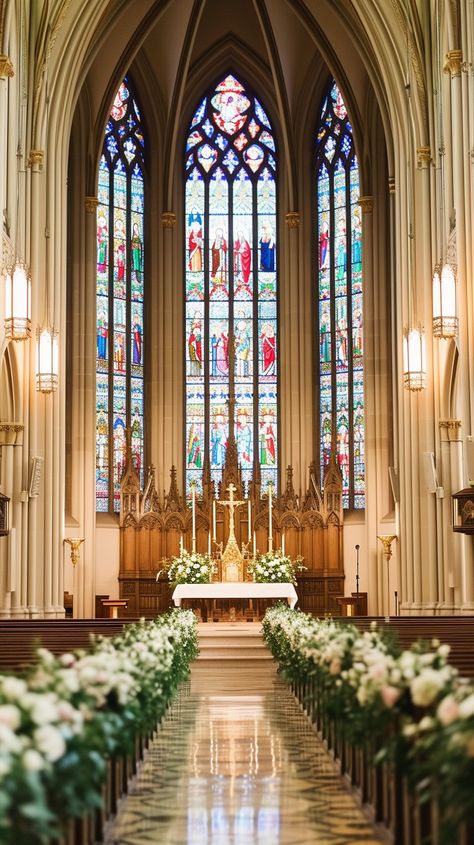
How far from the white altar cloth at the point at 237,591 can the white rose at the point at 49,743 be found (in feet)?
67.6

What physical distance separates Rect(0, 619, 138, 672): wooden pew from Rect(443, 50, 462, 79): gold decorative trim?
11.1 meters

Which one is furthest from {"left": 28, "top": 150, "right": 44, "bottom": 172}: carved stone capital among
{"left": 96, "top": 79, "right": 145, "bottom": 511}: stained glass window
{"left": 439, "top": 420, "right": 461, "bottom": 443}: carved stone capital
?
{"left": 439, "top": 420, "right": 461, "bottom": 443}: carved stone capital

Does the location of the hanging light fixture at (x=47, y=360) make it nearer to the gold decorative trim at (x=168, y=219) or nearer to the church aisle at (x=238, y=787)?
the gold decorative trim at (x=168, y=219)

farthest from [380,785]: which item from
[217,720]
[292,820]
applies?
[217,720]

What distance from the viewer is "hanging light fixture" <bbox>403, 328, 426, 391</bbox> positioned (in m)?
→ 23.4

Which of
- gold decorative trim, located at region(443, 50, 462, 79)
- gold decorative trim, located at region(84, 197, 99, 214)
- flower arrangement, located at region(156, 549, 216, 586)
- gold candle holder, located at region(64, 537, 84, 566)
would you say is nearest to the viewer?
gold decorative trim, located at region(443, 50, 462, 79)

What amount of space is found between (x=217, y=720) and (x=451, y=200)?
12.8 metres

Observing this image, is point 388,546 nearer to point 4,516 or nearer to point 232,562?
point 232,562

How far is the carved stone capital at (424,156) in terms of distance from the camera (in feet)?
83.9

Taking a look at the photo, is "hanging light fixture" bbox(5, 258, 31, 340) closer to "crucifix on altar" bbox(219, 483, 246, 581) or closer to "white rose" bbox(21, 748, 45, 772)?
"crucifix on altar" bbox(219, 483, 246, 581)

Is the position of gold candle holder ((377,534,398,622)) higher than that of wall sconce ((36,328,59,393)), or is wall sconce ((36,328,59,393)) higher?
wall sconce ((36,328,59,393))

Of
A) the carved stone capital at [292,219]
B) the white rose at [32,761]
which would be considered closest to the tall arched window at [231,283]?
the carved stone capital at [292,219]

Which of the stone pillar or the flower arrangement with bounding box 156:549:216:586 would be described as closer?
the flower arrangement with bounding box 156:549:216:586

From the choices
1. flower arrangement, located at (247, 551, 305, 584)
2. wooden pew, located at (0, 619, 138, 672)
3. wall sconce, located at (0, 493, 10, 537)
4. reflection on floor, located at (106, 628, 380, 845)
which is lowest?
reflection on floor, located at (106, 628, 380, 845)
